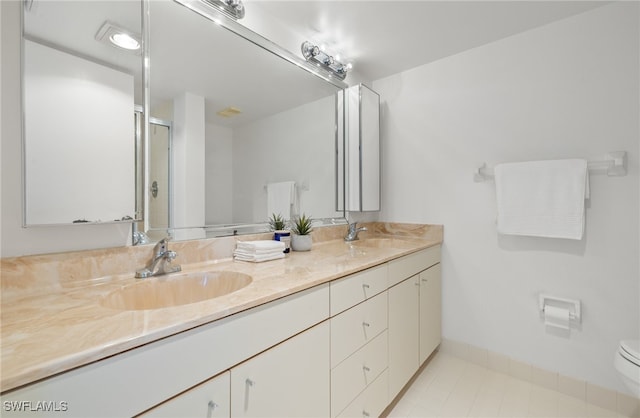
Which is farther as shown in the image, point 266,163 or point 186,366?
point 266,163

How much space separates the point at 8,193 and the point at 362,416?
157 cm

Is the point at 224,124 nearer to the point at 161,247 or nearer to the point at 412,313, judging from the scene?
the point at 161,247

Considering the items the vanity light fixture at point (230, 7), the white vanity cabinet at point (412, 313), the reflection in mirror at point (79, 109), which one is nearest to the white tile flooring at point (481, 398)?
the white vanity cabinet at point (412, 313)

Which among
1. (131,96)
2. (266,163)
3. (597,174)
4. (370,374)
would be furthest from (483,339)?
(131,96)

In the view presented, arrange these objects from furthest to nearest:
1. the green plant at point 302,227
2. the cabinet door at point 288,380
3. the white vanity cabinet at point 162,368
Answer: the green plant at point 302,227
the cabinet door at point 288,380
the white vanity cabinet at point 162,368

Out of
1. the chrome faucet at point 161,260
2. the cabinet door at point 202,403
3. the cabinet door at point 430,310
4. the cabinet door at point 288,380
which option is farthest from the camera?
the cabinet door at point 430,310

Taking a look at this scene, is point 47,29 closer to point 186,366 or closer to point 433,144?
point 186,366

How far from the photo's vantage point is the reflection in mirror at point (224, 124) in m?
1.20

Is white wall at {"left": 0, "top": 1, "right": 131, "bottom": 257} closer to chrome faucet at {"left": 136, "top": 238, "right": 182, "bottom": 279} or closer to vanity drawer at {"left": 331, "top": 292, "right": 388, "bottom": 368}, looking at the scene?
chrome faucet at {"left": 136, "top": 238, "right": 182, "bottom": 279}

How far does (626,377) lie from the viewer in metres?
1.27

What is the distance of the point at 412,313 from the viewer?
1.70 meters

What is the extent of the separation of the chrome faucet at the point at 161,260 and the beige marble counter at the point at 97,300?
4cm

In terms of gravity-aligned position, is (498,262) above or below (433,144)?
below

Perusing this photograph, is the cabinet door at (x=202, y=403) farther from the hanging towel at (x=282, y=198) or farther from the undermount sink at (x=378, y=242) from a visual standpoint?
the undermount sink at (x=378, y=242)
